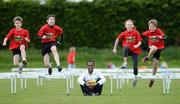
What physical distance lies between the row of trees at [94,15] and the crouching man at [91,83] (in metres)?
21.7

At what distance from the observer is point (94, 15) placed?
4400cm

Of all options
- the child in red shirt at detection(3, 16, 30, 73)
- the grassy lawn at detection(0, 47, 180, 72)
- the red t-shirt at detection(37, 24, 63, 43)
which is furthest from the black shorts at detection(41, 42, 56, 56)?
the grassy lawn at detection(0, 47, 180, 72)

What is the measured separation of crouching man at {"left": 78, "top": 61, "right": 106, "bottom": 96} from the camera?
21703 mm

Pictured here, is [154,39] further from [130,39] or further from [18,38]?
[18,38]

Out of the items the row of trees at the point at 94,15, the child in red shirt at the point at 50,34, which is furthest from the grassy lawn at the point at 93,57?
the child in red shirt at the point at 50,34

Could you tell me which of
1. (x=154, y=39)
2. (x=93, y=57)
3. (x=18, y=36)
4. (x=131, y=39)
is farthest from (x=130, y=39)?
(x=93, y=57)

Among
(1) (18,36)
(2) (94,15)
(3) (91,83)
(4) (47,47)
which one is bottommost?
(3) (91,83)

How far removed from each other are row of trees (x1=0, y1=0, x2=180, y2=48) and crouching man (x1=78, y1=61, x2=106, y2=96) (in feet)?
71.1

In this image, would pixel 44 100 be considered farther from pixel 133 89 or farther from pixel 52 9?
pixel 52 9

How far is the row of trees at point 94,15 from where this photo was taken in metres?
43.8

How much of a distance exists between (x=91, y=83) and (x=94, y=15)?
22493 mm

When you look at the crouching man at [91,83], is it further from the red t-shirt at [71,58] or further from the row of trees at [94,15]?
the row of trees at [94,15]

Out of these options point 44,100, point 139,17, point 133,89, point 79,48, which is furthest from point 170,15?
point 44,100

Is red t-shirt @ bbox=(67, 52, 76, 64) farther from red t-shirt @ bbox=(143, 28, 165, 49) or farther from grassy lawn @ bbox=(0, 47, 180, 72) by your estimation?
red t-shirt @ bbox=(143, 28, 165, 49)
